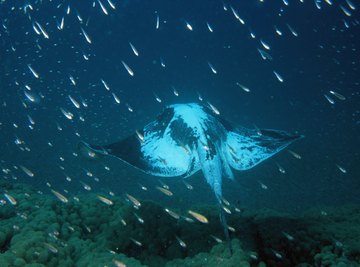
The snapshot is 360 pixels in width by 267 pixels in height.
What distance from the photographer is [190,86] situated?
7331cm

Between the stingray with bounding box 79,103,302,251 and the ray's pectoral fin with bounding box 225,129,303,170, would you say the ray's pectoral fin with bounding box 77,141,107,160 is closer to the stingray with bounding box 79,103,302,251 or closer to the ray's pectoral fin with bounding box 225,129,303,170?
the stingray with bounding box 79,103,302,251

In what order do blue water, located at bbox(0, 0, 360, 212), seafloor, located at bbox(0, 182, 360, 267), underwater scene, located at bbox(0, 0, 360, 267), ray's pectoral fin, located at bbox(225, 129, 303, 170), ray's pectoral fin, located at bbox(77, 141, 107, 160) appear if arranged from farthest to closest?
1. blue water, located at bbox(0, 0, 360, 212)
2. ray's pectoral fin, located at bbox(225, 129, 303, 170)
3. ray's pectoral fin, located at bbox(77, 141, 107, 160)
4. underwater scene, located at bbox(0, 0, 360, 267)
5. seafloor, located at bbox(0, 182, 360, 267)

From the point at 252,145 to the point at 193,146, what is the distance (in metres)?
1.62

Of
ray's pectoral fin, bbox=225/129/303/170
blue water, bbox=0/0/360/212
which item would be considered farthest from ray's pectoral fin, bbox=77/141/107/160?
blue water, bbox=0/0/360/212

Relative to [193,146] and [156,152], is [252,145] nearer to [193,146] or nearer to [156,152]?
[193,146]

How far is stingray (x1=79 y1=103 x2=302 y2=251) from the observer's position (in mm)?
5332

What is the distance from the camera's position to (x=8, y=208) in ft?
17.7

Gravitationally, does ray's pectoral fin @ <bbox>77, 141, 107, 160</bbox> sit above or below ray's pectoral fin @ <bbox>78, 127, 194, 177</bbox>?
above

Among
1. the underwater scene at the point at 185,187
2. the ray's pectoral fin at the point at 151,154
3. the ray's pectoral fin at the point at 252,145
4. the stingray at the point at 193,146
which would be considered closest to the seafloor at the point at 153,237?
the underwater scene at the point at 185,187

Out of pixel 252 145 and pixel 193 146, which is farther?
pixel 252 145

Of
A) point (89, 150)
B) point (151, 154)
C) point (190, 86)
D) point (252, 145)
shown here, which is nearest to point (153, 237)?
point (151, 154)

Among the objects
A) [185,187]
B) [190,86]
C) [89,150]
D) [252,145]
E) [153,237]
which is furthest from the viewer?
[190,86]

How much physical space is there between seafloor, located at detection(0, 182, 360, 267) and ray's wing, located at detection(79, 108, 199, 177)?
894 mm

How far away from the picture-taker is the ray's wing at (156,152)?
5379 millimetres
